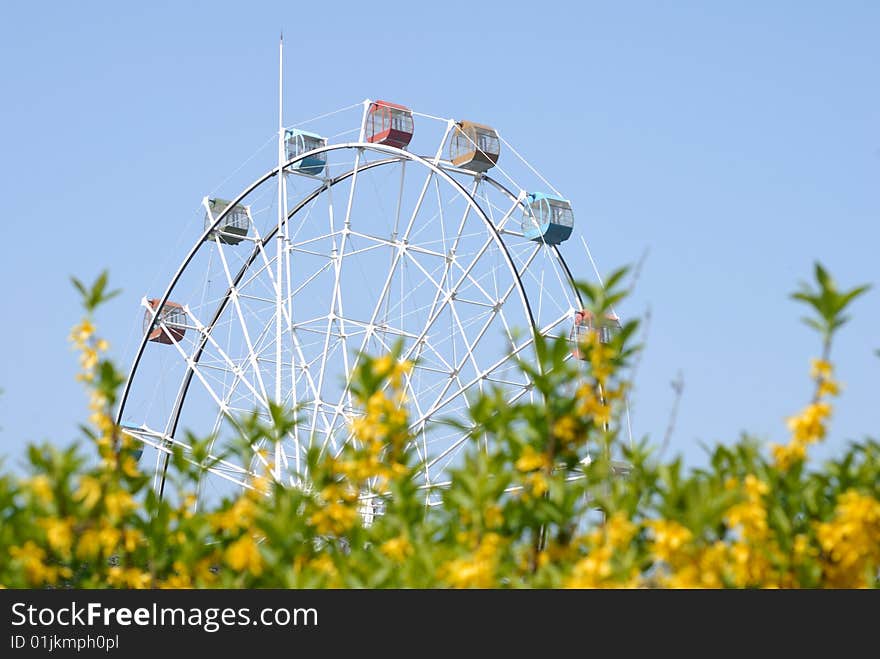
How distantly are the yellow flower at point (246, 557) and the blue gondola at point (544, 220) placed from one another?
63.8ft

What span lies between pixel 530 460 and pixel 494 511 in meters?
0.26

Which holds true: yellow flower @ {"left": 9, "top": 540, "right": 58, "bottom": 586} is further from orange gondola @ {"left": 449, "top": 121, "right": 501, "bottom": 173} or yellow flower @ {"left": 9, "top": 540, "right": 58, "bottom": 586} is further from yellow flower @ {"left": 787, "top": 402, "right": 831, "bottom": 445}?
orange gondola @ {"left": 449, "top": 121, "right": 501, "bottom": 173}

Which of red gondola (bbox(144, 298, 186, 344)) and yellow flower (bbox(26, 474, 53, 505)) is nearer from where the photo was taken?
yellow flower (bbox(26, 474, 53, 505))

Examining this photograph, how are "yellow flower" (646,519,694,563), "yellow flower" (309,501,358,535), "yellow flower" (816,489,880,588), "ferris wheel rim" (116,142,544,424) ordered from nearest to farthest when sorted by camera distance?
1. "yellow flower" (646,519,694,563)
2. "yellow flower" (816,489,880,588)
3. "yellow flower" (309,501,358,535)
4. "ferris wheel rim" (116,142,544,424)

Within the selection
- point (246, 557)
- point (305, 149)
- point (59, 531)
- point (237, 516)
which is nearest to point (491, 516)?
point (246, 557)

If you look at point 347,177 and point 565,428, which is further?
point 347,177

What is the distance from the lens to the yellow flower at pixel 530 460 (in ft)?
16.8

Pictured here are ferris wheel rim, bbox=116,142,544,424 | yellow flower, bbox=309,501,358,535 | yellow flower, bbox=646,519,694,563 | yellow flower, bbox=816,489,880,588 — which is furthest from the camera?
ferris wheel rim, bbox=116,142,544,424

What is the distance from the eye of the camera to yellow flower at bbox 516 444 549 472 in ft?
16.8

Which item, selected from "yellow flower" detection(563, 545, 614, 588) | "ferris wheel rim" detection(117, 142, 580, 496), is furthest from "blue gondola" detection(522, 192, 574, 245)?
"yellow flower" detection(563, 545, 614, 588)

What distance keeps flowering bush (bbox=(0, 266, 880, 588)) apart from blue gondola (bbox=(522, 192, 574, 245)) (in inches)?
742

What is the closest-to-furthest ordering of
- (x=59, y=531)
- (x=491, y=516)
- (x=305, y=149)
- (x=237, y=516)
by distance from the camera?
(x=491, y=516) → (x=59, y=531) → (x=237, y=516) → (x=305, y=149)

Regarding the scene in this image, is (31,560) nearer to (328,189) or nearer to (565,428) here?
(565,428)

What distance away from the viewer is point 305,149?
27391mm
